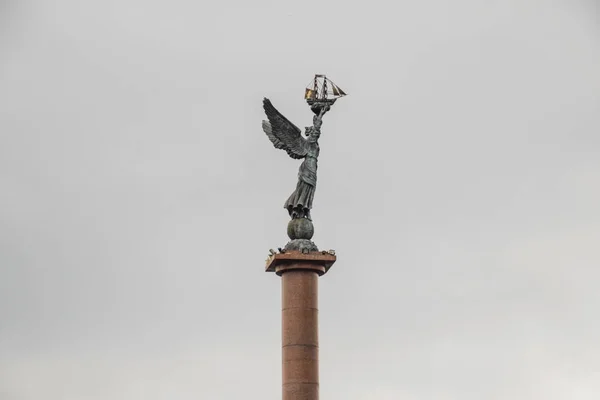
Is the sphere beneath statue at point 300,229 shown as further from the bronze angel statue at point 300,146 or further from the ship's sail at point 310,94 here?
the ship's sail at point 310,94

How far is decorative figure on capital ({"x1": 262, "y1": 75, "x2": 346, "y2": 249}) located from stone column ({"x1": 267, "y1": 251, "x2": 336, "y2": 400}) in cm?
171

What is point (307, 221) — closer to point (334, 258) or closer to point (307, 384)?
point (334, 258)

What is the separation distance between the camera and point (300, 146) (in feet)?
146

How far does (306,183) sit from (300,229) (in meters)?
1.95

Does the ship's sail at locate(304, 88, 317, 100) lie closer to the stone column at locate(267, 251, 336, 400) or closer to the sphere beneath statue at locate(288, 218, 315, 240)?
the sphere beneath statue at locate(288, 218, 315, 240)

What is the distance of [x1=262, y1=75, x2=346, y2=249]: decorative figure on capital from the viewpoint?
43.4 meters

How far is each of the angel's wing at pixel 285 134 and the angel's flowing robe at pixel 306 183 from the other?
31 centimetres

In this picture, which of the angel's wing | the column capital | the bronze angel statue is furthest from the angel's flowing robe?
the column capital

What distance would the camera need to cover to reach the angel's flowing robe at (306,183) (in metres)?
43.3

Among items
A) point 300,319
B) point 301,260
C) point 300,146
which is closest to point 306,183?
point 300,146

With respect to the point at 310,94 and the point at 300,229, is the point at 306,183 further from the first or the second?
the point at 310,94

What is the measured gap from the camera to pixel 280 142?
4491cm

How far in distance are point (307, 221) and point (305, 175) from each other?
6.18 ft

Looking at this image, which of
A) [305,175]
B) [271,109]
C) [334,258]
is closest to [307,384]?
[334,258]
